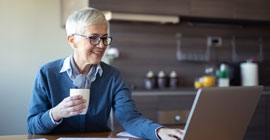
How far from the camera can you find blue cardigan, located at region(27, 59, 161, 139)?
4.63ft

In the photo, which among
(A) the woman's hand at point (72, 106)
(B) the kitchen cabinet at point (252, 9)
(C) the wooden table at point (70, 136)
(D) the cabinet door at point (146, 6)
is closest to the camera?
(A) the woman's hand at point (72, 106)

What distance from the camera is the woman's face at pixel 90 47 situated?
4.67ft

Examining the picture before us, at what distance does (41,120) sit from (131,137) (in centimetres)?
35

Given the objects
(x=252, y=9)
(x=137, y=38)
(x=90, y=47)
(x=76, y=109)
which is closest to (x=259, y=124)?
(x=252, y=9)

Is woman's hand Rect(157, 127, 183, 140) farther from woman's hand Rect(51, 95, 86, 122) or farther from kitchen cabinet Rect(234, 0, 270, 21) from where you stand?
kitchen cabinet Rect(234, 0, 270, 21)

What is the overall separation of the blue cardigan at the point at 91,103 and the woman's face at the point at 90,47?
108mm

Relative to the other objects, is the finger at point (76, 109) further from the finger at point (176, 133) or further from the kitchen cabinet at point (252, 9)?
the kitchen cabinet at point (252, 9)

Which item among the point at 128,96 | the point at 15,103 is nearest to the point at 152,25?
the point at 15,103

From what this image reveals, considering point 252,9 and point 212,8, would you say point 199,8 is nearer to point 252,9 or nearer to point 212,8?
point 212,8

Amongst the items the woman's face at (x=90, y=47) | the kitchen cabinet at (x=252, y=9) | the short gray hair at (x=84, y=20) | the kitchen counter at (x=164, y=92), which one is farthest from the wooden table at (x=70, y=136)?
the kitchen cabinet at (x=252, y=9)

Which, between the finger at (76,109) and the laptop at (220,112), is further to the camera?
the finger at (76,109)

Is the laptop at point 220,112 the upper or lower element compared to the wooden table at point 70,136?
upper

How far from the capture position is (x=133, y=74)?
300 cm

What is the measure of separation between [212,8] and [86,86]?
180 cm
